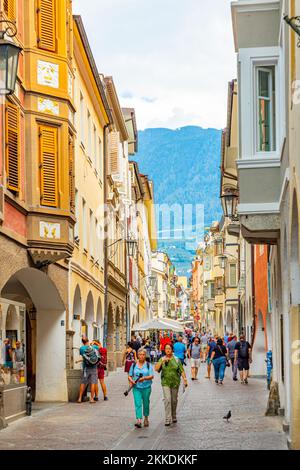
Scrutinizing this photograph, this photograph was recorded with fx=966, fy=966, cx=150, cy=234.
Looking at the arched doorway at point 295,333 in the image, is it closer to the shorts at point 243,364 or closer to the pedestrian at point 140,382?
the pedestrian at point 140,382

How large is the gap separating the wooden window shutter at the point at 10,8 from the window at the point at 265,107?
553 centimetres

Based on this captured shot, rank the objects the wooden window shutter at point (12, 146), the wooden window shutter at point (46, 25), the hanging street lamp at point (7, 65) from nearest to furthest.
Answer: the hanging street lamp at point (7, 65), the wooden window shutter at point (12, 146), the wooden window shutter at point (46, 25)

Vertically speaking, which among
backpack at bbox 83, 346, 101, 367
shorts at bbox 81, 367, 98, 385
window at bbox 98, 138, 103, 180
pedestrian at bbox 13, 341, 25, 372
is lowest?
shorts at bbox 81, 367, 98, 385

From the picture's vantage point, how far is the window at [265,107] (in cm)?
1786

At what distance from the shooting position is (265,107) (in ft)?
58.9

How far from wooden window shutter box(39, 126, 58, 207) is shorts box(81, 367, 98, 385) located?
475cm

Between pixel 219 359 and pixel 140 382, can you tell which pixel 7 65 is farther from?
pixel 219 359

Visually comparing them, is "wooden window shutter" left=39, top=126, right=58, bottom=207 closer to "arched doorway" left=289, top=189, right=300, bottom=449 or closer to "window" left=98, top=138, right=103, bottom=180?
"arched doorway" left=289, top=189, right=300, bottom=449

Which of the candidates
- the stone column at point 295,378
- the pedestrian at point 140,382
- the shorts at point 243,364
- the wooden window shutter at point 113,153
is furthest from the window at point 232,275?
the stone column at point 295,378

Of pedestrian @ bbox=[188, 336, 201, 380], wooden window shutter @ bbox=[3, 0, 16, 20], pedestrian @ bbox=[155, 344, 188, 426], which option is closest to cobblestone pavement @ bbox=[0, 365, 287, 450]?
pedestrian @ bbox=[155, 344, 188, 426]

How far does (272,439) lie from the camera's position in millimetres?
16156

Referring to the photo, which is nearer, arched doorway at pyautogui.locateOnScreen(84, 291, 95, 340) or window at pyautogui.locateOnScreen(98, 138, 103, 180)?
arched doorway at pyautogui.locateOnScreen(84, 291, 95, 340)

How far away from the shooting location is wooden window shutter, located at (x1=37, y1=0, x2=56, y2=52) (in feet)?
74.9
